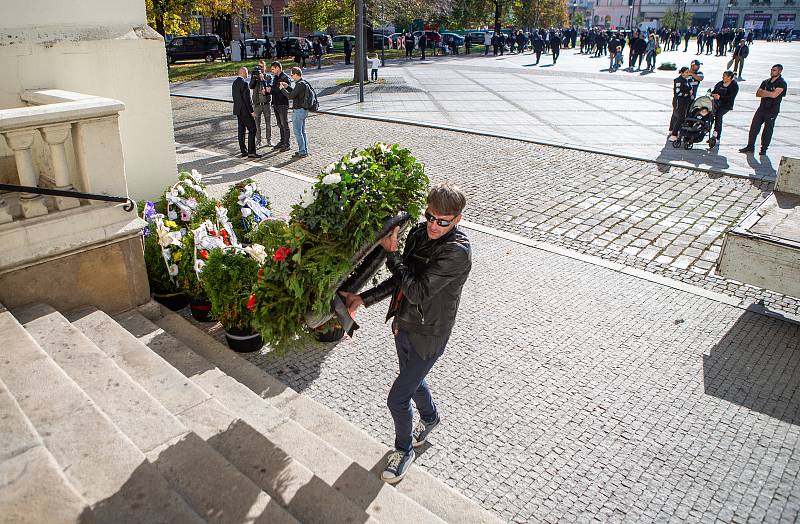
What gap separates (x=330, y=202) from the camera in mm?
3930

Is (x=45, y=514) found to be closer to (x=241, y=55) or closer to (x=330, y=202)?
(x=330, y=202)

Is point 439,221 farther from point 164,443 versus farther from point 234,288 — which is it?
point 234,288

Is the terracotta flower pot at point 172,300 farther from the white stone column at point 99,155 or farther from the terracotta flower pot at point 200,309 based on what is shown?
the white stone column at point 99,155

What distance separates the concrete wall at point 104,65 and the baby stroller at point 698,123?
11.0 meters

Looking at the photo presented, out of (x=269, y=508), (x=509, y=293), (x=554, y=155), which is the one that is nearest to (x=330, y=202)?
(x=269, y=508)

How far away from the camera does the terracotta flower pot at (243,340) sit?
5.65 metres

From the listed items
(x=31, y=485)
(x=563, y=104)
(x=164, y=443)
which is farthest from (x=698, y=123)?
(x=31, y=485)

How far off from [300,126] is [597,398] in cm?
1026

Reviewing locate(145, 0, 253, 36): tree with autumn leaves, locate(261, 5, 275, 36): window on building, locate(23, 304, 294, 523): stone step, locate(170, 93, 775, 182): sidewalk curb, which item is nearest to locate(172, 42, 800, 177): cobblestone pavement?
locate(170, 93, 775, 182): sidewalk curb

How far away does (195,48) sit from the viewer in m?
38.7

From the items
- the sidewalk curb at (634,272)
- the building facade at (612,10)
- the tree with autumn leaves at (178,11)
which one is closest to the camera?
the sidewalk curb at (634,272)

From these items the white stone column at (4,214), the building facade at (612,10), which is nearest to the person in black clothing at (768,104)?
the white stone column at (4,214)

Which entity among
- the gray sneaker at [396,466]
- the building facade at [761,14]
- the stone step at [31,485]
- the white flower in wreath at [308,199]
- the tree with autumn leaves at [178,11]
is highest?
the building facade at [761,14]

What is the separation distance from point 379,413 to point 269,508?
1.80m
